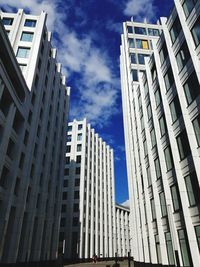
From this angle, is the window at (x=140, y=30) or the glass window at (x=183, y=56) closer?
the glass window at (x=183, y=56)

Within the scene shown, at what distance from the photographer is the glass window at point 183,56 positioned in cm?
2147

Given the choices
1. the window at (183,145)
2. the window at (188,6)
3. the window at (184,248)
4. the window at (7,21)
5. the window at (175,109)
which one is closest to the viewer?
the window at (184,248)

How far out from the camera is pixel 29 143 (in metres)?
34.7

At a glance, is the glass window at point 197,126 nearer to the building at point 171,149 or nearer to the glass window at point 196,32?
the building at point 171,149

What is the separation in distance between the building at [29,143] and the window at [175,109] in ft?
60.4

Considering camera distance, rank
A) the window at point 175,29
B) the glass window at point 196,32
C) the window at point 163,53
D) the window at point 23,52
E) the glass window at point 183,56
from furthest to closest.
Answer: the window at point 23,52, the window at point 163,53, the window at point 175,29, the glass window at point 183,56, the glass window at point 196,32

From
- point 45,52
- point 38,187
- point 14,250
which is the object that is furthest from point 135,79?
point 14,250

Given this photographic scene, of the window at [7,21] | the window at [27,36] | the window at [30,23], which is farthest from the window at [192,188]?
the window at [7,21]

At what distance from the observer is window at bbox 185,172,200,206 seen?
712 inches

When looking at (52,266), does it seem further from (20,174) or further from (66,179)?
(66,179)

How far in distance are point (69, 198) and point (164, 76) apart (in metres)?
48.6

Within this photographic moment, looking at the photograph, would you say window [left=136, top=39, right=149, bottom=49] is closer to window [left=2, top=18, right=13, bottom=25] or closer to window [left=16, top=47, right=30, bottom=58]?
window [left=16, top=47, right=30, bottom=58]

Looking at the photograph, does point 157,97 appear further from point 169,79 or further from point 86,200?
point 86,200

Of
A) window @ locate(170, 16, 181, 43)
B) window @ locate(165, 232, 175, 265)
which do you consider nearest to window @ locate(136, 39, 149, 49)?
window @ locate(170, 16, 181, 43)
